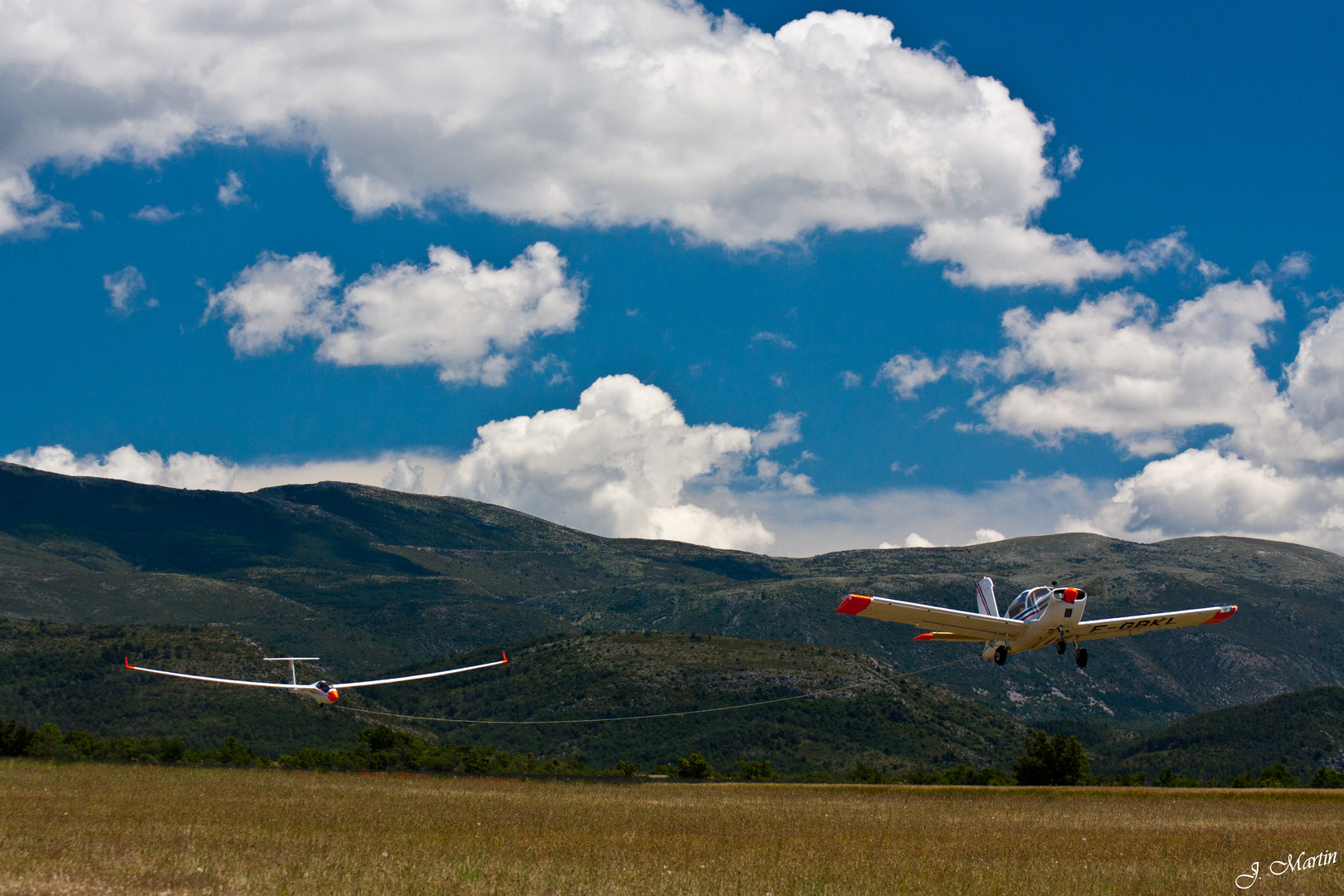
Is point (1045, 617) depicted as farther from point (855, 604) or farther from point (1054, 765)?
point (1054, 765)

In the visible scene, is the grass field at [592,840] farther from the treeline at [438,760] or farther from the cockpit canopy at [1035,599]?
the treeline at [438,760]

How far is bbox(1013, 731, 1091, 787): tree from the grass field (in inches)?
1152

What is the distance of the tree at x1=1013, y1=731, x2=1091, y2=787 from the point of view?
371ft

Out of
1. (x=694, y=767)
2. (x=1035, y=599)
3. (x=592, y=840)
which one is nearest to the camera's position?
(x=1035, y=599)

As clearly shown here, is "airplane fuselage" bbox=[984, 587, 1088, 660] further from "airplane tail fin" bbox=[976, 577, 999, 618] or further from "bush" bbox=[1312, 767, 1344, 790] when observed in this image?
"bush" bbox=[1312, 767, 1344, 790]

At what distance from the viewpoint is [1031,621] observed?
133 ft

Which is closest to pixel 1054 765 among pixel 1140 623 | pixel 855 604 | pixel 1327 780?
pixel 1327 780

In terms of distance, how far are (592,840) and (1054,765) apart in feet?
260

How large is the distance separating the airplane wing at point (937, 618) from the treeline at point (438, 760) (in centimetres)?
6556

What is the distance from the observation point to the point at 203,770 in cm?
8419

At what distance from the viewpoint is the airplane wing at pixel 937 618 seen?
121 feet

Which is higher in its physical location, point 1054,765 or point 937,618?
point 937,618

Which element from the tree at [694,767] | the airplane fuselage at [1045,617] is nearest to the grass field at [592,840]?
the airplane fuselage at [1045,617]

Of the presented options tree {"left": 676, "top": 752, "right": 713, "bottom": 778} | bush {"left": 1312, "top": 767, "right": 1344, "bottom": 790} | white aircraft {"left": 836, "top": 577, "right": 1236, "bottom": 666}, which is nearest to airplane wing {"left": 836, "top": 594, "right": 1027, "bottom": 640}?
white aircraft {"left": 836, "top": 577, "right": 1236, "bottom": 666}
